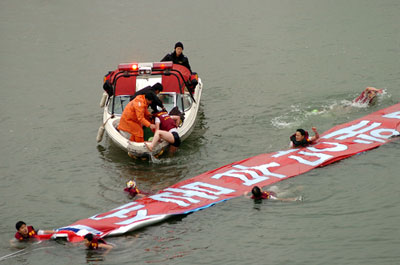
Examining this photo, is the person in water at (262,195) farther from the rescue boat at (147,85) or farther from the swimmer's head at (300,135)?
the rescue boat at (147,85)

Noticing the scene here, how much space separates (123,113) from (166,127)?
128 cm

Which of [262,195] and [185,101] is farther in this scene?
[185,101]

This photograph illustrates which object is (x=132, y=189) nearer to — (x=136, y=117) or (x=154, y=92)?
(x=136, y=117)

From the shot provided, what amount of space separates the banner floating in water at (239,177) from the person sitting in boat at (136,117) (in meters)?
2.32

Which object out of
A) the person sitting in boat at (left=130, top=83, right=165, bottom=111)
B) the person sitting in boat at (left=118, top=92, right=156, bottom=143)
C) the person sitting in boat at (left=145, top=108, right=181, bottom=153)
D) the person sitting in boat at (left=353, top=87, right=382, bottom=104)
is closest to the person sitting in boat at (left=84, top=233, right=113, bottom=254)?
the person sitting in boat at (left=145, top=108, right=181, bottom=153)

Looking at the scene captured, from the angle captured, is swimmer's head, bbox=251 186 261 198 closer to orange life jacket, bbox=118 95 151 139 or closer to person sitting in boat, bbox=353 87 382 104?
orange life jacket, bbox=118 95 151 139

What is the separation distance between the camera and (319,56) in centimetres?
2634

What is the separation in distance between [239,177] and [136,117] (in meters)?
3.56

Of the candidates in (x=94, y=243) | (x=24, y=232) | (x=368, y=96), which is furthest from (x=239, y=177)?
(x=368, y=96)

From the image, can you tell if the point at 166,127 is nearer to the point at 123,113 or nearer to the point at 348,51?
the point at 123,113

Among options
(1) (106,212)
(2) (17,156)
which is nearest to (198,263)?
(1) (106,212)

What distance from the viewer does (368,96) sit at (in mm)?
19719

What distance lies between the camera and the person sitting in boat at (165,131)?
1653 centimetres

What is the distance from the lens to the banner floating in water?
523 inches
